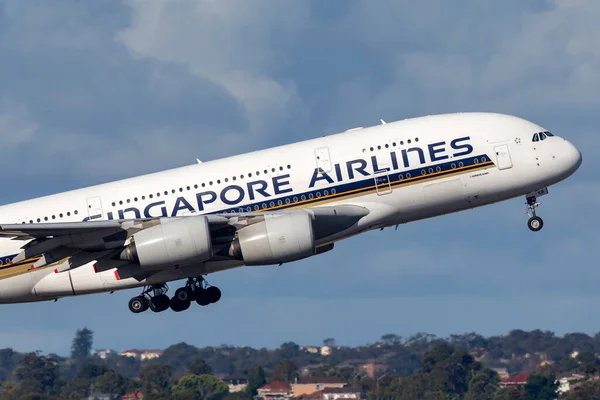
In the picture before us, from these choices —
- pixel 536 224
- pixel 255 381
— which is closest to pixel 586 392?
pixel 255 381

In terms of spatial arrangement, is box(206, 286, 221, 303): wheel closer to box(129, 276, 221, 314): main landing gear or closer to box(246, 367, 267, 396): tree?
box(129, 276, 221, 314): main landing gear

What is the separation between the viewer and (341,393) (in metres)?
120

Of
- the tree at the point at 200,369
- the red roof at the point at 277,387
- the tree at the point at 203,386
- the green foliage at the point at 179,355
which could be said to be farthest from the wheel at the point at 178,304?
the green foliage at the point at 179,355

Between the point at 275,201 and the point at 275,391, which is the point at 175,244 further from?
the point at 275,391

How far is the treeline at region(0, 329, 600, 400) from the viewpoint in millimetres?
105312

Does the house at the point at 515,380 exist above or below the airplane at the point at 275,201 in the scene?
below

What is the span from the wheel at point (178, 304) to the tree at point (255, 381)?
59542 millimetres

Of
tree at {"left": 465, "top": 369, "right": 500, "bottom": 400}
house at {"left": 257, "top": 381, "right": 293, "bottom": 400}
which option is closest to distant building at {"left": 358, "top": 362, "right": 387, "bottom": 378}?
tree at {"left": 465, "top": 369, "right": 500, "bottom": 400}

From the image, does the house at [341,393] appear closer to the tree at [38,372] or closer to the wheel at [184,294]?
the tree at [38,372]

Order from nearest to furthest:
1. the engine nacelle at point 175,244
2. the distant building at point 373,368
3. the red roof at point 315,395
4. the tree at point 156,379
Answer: the engine nacelle at point 175,244 → the red roof at point 315,395 → the tree at point 156,379 → the distant building at point 373,368

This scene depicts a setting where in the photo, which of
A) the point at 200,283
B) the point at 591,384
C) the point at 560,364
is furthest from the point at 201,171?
the point at 560,364

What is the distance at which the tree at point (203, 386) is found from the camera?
4198 inches

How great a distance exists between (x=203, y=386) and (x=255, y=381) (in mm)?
10635

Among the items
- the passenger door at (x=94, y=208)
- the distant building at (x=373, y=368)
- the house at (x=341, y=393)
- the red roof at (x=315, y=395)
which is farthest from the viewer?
the distant building at (x=373, y=368)
